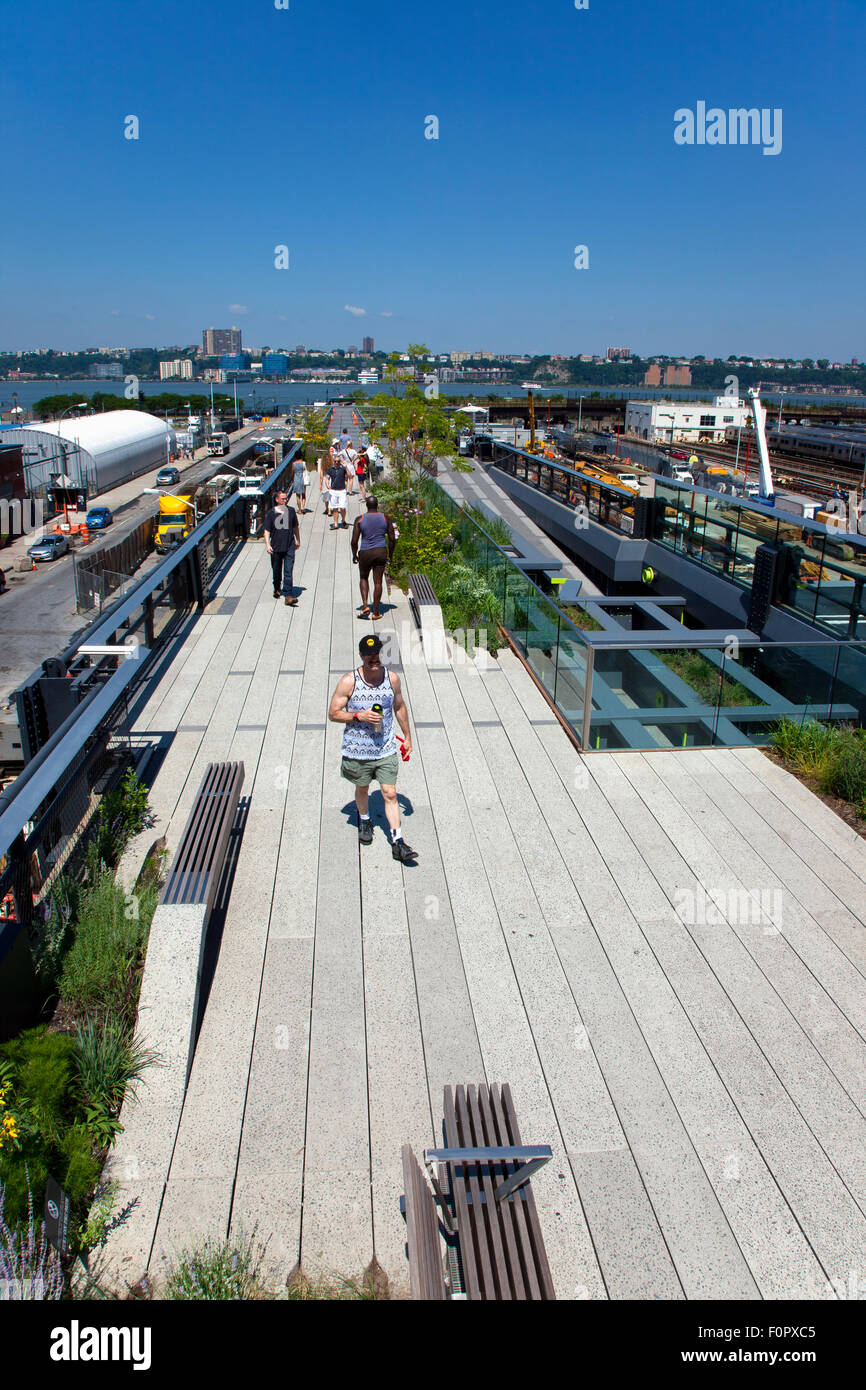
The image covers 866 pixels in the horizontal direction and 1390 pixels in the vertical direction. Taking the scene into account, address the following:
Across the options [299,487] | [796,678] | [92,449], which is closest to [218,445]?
[92,449]

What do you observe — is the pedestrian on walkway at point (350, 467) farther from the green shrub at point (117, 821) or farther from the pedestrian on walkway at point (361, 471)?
the green shrub at point (117, 821)

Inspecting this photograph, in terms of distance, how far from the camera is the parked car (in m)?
50.8

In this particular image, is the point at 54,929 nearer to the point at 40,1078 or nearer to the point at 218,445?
the point at 40,1078

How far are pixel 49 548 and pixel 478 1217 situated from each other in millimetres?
54384

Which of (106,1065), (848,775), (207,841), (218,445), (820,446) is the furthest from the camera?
(218,445)

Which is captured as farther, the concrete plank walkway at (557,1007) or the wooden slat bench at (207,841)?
the wooden slat bench at (207,841)

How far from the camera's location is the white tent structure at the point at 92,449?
6681cm

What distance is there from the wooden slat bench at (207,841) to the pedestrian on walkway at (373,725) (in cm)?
87

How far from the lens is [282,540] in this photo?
488 inches

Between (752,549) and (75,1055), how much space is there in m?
15.5

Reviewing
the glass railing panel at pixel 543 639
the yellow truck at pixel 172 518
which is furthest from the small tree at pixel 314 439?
the glass railing panel at pixel 543 639

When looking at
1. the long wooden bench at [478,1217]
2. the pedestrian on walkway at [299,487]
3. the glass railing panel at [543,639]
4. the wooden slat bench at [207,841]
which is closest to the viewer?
the long wooden bench at [478,1217]
